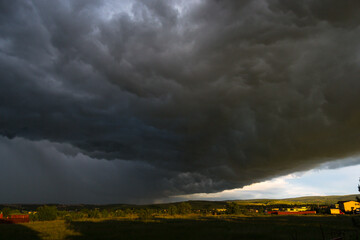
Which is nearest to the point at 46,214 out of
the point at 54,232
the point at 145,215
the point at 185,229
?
the point at 145,215

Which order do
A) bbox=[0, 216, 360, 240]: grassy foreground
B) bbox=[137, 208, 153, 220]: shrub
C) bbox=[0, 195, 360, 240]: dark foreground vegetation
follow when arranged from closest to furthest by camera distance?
bbox=[0, 216, 360, 240]: grassy foreground
bbox=[0, 195, 360, 240]: dark foreground vegetation
bbox=[137, 208, 153, 220]: shrub

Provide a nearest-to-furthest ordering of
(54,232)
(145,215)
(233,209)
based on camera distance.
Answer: (54,232)
(145,215)
(233,209)

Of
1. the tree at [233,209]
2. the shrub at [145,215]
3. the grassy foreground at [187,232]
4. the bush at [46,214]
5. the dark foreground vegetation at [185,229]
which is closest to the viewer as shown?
the grassy foreground at [187,232]

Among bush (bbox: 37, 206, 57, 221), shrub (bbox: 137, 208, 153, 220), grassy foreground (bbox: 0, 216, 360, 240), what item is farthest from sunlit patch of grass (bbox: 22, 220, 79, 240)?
bush (bbox: 37, 206, 57, 221)

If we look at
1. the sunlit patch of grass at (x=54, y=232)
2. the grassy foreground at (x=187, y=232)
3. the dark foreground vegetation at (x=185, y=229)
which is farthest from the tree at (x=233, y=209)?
the sunlit patch of grass at (x=54, y=232)

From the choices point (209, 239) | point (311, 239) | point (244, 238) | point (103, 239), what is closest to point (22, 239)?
point (103, 239)

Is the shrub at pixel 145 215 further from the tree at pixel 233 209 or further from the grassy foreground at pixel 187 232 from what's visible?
the grassy foreground at pixel 187 232

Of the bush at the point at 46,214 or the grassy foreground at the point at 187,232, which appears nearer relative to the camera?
the grassy foreground at the point at 187,232

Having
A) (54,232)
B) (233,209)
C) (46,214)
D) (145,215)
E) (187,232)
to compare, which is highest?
(46,214)

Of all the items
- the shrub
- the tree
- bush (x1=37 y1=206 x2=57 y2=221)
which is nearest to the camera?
the shrub

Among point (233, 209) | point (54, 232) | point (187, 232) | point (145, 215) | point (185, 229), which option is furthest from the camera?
point (233, 209)

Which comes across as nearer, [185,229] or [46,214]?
[185,229]

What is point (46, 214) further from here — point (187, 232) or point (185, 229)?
point (187, 232)

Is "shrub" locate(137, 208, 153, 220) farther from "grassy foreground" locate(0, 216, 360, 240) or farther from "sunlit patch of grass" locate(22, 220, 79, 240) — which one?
"sunlit patch of grass" locate(22, 220, 79, 240)
